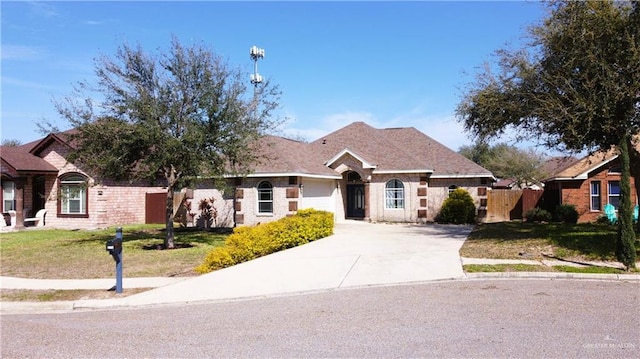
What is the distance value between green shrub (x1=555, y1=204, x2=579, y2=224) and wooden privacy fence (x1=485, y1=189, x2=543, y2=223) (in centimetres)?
258

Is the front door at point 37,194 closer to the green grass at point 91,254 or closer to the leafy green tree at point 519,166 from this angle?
the green grass at point 91,254

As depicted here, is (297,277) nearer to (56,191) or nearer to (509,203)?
(56,191)

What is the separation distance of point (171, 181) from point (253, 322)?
10.4 metres

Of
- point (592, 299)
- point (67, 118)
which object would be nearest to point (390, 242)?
point (592, 299)

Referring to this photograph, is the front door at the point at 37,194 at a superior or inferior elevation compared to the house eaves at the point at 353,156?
inferior

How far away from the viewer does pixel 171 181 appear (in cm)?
1658

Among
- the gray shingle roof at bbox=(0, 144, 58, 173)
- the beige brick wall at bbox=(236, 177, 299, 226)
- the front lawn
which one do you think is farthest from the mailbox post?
the gray shingle roof at bbox=(0, 144, 58, 173)

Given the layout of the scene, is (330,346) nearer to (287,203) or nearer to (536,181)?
(287,203)

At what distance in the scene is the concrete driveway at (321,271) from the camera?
9.38m

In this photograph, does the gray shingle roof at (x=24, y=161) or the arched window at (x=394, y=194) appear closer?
the gray shingle roof at (x=24, y=161)

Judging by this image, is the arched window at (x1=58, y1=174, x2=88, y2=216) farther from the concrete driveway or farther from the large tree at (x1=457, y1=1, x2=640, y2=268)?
the large tree at (x1=457, y1=1, x2=640, y2=268)

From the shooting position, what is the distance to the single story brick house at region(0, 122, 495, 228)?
2305 cm

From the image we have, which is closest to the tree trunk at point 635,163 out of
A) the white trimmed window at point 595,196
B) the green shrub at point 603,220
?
the green shrub at point 603,220

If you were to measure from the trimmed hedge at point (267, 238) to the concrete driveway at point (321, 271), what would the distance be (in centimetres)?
45
